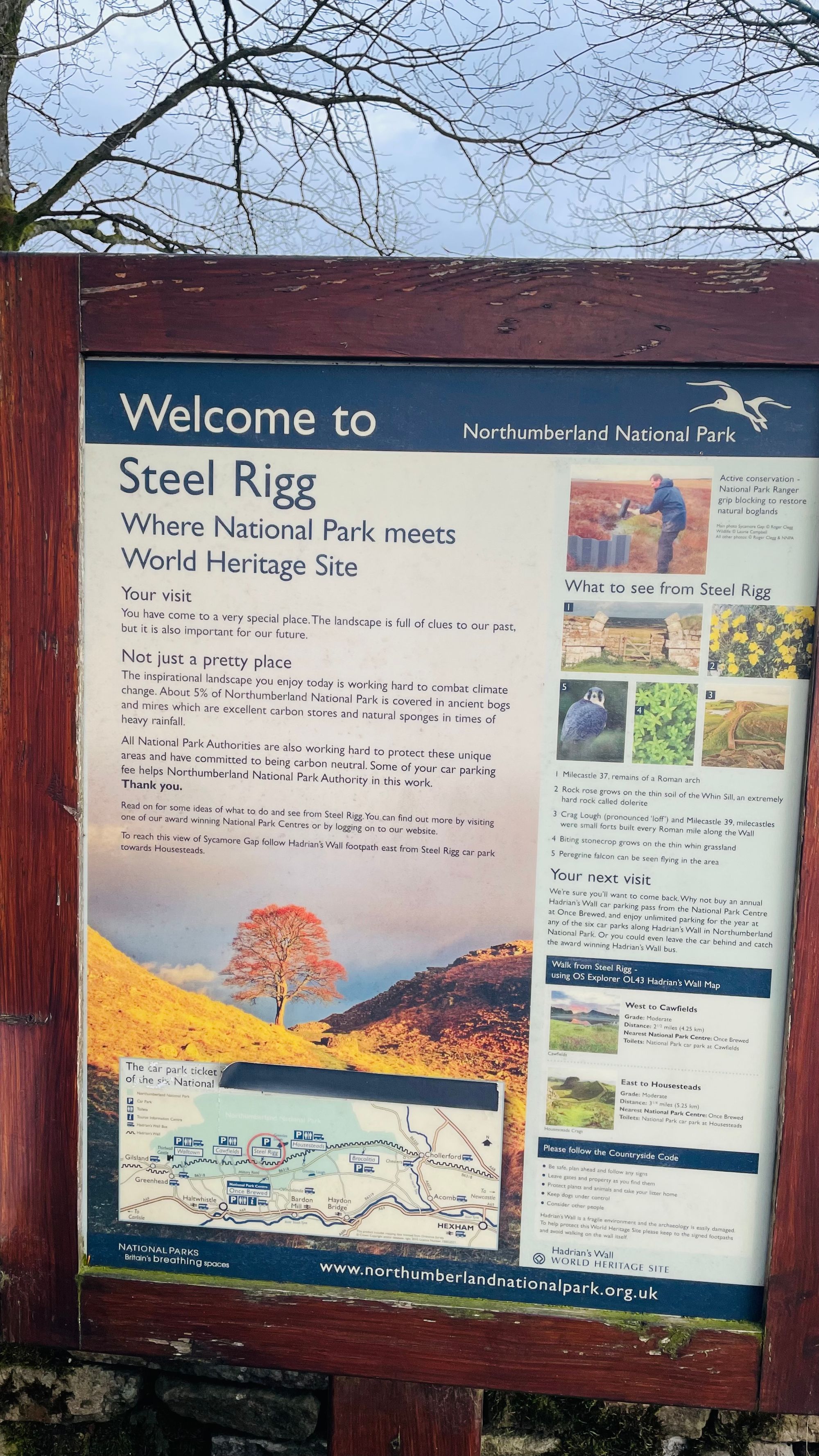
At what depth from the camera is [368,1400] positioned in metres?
1.58

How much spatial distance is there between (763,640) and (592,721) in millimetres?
328

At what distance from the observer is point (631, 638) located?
1.44 m

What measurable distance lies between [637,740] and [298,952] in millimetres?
739

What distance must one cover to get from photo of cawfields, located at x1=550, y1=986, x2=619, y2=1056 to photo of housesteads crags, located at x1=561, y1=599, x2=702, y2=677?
593 mm

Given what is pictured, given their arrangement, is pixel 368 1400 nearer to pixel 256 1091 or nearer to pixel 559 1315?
pixel 559 1315

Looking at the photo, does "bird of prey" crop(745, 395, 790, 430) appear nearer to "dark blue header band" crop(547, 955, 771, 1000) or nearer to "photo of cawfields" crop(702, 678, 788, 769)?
"photo of cawfields" crop(702, 678, 788, 769)

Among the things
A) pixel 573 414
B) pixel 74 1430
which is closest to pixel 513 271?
pixel 573 414

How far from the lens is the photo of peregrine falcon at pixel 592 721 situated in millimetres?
1446

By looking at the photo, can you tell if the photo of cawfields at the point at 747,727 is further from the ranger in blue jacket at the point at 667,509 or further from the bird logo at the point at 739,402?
the bird logo at the point at 739,402

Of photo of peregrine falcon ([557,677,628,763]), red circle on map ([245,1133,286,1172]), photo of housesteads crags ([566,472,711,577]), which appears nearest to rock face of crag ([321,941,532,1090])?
red circle on map ([245,1133,286,1172])

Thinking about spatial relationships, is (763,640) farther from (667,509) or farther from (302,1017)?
(302,1017)

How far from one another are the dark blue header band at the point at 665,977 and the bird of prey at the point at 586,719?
0.40m

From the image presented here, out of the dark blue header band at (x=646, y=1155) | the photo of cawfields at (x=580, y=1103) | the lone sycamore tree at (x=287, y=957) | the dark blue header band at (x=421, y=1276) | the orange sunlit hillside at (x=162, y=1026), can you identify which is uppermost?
the lone sycamore tree at (x=287, y=957)

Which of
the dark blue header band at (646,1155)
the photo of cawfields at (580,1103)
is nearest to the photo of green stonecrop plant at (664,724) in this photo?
the photo of cawfields at (580,1103)
